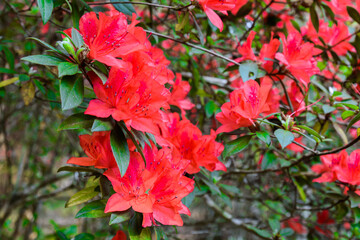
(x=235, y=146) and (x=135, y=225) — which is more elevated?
(x=235, y=146)

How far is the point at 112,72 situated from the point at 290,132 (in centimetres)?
52

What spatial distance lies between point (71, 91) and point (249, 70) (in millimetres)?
688

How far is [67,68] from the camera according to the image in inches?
29.3

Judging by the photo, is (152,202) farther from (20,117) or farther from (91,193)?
(20,117)

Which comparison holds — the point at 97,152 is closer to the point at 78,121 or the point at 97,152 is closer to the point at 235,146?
the point at 78,121

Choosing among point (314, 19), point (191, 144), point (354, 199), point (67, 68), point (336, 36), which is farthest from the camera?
point (336, 36)

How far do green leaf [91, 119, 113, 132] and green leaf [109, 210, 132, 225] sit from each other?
0.71ft

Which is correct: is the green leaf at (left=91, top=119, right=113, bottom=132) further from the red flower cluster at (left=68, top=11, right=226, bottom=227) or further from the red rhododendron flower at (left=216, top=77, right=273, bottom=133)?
the red rhododendron flower at (left=216, top=77, right=273, bottom=133)

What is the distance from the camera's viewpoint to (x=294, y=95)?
1.43 meters

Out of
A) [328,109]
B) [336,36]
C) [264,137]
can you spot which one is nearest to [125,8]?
[264,137]

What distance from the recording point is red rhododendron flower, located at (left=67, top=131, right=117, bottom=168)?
0.88 m

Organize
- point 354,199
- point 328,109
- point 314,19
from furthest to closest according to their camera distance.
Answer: point 314,19
point 328,109
point 354,199

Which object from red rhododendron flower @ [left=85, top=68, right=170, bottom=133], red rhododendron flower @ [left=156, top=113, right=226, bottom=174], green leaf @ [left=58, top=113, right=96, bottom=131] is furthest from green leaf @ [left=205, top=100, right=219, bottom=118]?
green leaf @ [left=58, top=113, right=96, bottom=131]

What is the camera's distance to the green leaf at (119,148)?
30.8 inches
